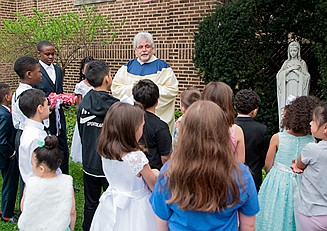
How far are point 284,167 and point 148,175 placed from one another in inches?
53.6

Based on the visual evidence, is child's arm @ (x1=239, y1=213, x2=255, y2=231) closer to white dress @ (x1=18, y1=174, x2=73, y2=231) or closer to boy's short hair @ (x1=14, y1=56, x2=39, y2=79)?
white dress @ (x1=18, y1=174, x2=73, y2=231)

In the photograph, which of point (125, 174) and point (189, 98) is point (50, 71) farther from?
point (125, 174)

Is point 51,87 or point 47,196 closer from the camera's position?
point 47,196

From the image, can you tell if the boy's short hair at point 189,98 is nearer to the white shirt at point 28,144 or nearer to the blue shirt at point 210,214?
the white shirt at point 28,144

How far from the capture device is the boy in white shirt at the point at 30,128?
347 cm

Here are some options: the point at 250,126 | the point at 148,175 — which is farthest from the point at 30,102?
the point at 250,126

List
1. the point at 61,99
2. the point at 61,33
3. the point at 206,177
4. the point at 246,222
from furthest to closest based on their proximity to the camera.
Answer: the point at 61,33 < the point at 61,99 < the point at 246,222 < the point at 206,177

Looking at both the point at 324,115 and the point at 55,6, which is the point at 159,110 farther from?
the point at 55,6

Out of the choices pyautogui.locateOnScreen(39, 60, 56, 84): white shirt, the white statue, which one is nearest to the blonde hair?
pyautogui.locateOnScreen(39, 60, 56, 84): white shirt

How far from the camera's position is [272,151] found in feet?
11.5

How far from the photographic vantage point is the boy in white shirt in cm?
347

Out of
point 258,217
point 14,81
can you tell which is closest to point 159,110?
point 258,217

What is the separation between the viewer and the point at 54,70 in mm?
5219

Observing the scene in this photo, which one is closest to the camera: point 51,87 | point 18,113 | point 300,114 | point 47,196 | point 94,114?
point 47,196
